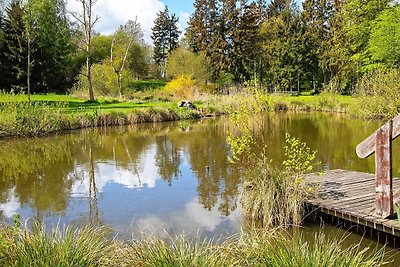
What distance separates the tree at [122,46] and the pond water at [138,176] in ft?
54.3

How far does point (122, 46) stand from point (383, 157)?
41258mm

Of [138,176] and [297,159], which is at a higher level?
[297,159]

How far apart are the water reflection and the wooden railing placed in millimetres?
2399

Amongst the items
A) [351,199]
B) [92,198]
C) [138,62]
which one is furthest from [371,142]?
[138,62]

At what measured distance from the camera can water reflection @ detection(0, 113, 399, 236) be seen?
7.90m

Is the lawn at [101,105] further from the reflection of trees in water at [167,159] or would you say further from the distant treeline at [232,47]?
the reflection of trees in water at [167,159]

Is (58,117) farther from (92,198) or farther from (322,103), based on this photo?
(322,103)

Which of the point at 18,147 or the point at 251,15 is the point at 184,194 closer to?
the point at 18,147

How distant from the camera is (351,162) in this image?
40.5 feet

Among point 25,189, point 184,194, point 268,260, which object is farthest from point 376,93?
point 268,260

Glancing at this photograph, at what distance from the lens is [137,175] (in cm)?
1146

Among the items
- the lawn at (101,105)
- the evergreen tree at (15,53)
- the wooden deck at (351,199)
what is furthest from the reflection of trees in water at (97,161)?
the evergreen tree at (15,53)

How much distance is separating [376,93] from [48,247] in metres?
22.0

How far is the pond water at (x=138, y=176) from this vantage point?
7.84 metres
